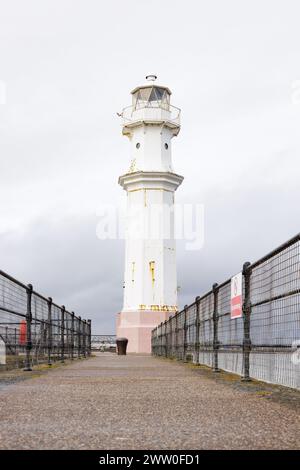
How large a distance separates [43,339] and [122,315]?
19.6 meters

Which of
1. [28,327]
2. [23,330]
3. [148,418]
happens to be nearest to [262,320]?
[148,418]

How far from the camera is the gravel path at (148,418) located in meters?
3.01

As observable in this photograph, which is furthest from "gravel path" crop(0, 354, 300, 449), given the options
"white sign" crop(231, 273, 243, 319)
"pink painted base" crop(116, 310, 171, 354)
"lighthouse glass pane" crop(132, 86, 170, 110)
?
"lighthouse glass pane" crop(132, 86, 170, 110)

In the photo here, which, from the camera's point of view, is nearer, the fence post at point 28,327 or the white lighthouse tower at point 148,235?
the fence post at point 28,327

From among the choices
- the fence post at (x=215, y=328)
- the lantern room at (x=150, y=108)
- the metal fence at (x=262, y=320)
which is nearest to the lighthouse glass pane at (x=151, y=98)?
the lantern room at (x=150, y=108)

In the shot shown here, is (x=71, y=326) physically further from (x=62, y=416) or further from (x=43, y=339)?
(x=62, y=416)

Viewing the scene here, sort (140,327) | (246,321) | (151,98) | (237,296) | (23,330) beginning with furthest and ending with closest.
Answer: (151,98), (140,327), (23,330), (237,296), (246,321)

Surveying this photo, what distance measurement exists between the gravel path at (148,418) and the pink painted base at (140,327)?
2432 centimetres

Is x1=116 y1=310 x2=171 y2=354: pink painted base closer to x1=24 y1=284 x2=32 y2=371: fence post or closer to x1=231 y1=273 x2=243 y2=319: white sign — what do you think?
x1=24 y1=284 x2=32 y2=371: fence post

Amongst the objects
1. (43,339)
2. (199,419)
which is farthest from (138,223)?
(199,419)

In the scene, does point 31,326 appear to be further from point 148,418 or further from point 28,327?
point 148,418

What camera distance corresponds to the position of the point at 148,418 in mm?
3889

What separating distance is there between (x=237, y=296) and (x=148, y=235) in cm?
2395

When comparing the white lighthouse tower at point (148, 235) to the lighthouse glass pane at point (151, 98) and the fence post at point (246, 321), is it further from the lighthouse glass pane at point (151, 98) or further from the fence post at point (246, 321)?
the fence post at point (246, 321)
